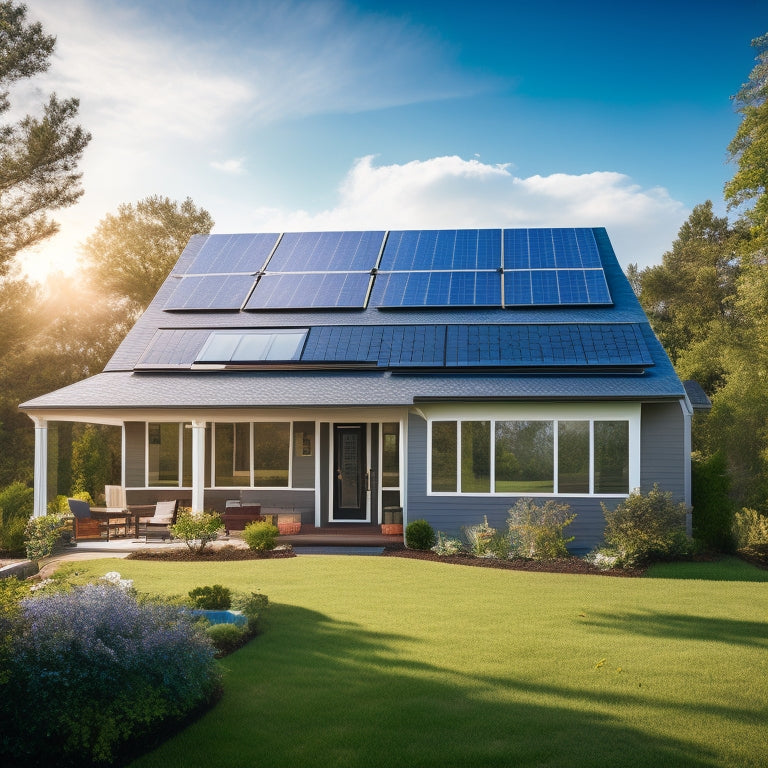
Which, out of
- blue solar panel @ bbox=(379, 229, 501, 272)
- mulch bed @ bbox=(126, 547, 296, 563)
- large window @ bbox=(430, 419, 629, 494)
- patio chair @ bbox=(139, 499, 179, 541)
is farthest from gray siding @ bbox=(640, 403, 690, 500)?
patio chair @ bbox=(139, 499, 179, 541)

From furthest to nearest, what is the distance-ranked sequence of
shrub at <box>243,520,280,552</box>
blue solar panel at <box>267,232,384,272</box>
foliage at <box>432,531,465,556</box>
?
blue solar panel at <box>267,232,384,272</box> → foliage at <box>432,531,465,556</box> → shrub at <box>243,520,280,552</box>

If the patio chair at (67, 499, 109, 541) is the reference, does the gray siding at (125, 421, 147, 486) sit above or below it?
above

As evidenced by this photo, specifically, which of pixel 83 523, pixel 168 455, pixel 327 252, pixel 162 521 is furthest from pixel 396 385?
pixel 83 523

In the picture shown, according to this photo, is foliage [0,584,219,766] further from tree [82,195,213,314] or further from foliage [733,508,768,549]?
tree [82,195,213,314]

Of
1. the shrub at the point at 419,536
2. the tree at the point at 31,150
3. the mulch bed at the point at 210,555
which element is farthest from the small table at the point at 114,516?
the tree at the point at 31,150

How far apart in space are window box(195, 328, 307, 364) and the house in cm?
5

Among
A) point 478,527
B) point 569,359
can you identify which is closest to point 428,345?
point 569,359

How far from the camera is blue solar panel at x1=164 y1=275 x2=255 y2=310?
2114 cm

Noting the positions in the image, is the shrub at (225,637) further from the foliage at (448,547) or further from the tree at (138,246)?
the tree at (138,246)

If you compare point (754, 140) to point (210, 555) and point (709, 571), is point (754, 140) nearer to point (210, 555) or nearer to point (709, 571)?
point (709, 571)

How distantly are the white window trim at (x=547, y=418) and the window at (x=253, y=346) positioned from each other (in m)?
4.26

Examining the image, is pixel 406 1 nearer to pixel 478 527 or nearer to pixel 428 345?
pixel 428 345

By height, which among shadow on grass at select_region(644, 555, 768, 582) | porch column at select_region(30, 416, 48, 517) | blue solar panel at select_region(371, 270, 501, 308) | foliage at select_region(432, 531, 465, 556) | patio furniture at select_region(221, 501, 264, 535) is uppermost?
blue solar panel at select_region(371, 270, 501, 308)

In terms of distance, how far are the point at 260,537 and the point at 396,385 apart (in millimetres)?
4383
